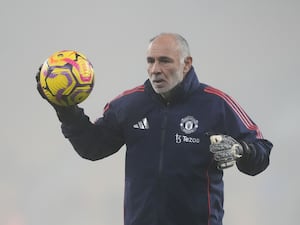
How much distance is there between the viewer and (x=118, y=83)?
3814 mm

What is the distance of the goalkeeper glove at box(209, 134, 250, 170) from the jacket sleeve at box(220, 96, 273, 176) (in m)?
0.11

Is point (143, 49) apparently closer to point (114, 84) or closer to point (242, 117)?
point (114, 84)

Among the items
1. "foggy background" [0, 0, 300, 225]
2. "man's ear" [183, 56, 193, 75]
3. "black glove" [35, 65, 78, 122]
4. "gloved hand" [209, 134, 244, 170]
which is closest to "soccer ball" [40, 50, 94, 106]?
"black glove" [35, 65, 78, 122]

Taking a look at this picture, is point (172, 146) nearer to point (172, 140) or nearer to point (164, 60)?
point (172, 140)

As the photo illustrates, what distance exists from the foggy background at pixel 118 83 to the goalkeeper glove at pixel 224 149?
1.70 meters

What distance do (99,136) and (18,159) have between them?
1460 mm

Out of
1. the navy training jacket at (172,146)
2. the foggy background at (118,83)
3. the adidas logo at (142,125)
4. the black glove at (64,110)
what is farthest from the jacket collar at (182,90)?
the foggy background at (118,83)

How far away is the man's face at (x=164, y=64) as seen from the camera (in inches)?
89.5

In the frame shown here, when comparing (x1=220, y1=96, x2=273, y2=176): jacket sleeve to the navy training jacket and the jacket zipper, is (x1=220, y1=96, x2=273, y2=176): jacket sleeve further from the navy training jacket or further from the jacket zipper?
the jacket zipper

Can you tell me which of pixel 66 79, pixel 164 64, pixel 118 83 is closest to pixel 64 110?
pixel 66 79

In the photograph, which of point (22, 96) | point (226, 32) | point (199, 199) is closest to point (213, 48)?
point (226, 32)

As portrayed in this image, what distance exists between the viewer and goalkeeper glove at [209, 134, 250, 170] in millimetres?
2064

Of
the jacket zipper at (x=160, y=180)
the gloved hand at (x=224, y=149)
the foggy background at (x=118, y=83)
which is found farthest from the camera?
the foggy background at (x=118, y=83)

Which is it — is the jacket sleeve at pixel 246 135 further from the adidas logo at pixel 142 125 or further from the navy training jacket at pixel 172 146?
the adidas logo at pixel 142 125
